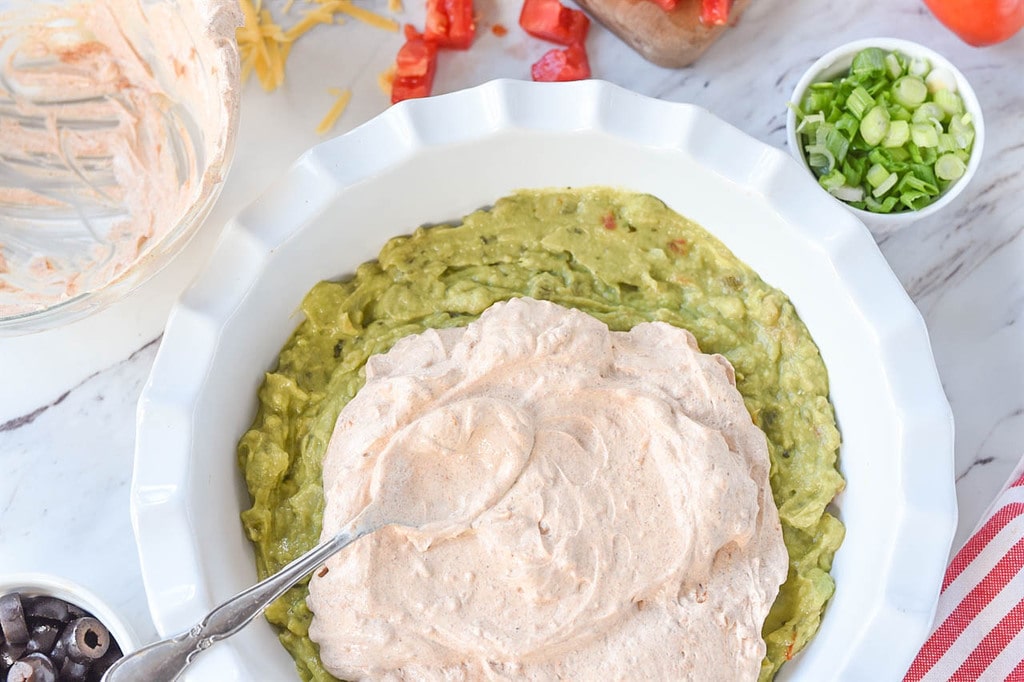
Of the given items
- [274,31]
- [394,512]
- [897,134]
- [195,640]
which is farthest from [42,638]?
[897,134]

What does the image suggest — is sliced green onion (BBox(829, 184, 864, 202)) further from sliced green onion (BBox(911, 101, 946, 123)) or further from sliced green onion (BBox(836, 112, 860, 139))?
sliced green onion (BBox(911, 101, 946, 123))

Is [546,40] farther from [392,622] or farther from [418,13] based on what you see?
[392,622]

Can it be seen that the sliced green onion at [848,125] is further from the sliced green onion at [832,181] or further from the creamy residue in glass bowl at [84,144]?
the creamy residue in glass bowl at [84,144]

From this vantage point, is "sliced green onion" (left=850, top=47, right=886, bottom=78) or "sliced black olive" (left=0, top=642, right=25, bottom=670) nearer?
"sliced black olive" (left=0, top=642, right=25, bottom=670)

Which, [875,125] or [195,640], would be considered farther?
[875,125]

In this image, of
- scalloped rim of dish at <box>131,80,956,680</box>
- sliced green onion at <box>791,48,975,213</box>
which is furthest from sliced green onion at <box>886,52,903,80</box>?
scalloped rim of dish at <box>131,80,956,680</box>

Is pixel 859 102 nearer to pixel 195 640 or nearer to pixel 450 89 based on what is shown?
pixel 450 89
